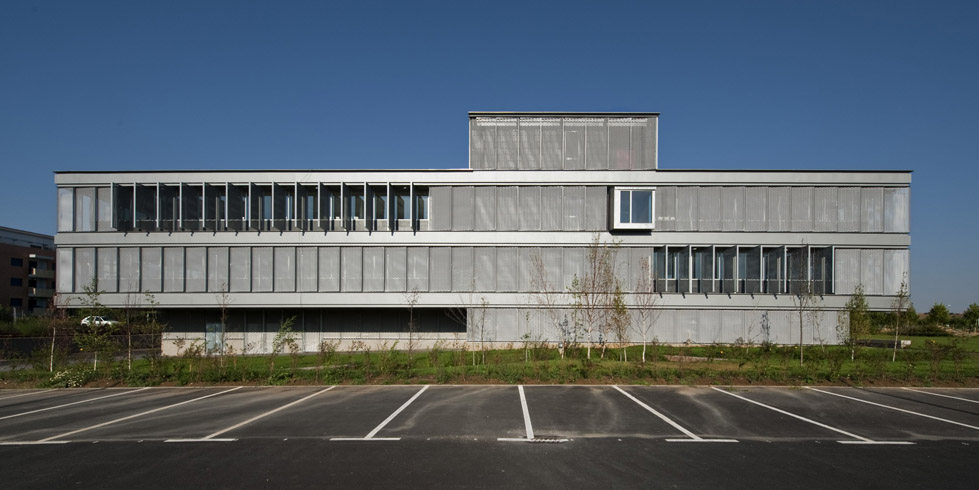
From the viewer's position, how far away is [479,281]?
28.7 metres

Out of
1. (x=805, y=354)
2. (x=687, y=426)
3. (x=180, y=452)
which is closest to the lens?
(x=180, y=452)

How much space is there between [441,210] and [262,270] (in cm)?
1110

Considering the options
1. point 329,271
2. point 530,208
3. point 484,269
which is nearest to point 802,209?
point 530,208

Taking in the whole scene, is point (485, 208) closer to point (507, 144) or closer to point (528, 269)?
point (507, 144)

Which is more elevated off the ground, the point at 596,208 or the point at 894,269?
the point at 596,208

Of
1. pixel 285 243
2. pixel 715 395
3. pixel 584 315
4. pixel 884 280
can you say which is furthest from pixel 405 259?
pixel 884 280

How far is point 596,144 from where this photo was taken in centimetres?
2922

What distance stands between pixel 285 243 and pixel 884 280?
3489 cm

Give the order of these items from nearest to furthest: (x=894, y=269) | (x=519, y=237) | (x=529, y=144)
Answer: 1. (x=894, y=269)
2. (x=519, y=237)
3. (x=529, y=144)

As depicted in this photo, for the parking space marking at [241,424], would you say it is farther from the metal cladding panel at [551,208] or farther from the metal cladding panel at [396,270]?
the metal cladding panel at [551,208]

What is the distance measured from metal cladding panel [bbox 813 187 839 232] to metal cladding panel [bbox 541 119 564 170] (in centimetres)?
1507

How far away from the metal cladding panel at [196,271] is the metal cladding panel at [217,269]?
229mm

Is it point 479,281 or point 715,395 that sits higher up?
point 479,281

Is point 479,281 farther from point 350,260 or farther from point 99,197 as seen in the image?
point 99,197
